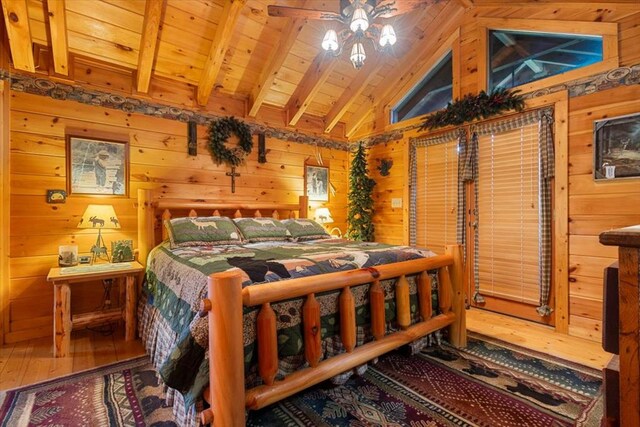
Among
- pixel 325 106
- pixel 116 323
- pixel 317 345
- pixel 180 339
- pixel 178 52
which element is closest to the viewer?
pixel 180 339

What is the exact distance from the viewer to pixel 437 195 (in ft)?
12.2

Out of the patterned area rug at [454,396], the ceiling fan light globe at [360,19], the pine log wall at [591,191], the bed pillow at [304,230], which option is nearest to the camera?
the patterned area rug at [454,396]

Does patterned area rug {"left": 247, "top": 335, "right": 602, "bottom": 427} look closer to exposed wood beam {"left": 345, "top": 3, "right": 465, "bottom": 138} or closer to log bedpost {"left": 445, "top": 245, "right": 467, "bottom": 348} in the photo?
log bedpost {"left": 445, "top": 245, "right": 467, "bottom": 348}

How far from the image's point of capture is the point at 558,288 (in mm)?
2766

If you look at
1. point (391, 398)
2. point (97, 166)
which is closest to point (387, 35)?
point (391, 398)

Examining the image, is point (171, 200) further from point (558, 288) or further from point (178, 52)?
point (558, 288)

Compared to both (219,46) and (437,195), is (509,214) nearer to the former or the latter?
(437,195)

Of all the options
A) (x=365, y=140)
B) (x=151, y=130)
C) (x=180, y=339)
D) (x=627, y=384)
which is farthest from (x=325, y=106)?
(x=627, y=384)

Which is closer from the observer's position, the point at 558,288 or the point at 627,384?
the point at 627,384

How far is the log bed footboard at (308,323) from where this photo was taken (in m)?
1.23

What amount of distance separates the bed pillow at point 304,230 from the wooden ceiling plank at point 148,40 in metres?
1.92

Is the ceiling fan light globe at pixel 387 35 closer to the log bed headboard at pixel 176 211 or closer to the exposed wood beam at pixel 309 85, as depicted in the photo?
the exposed wood beam at pixel 309 85

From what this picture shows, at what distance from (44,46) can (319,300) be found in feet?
10.4

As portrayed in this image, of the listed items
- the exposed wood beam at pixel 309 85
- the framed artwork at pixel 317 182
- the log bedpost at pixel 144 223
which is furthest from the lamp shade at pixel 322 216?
the log bedpost at pixel 144 223
